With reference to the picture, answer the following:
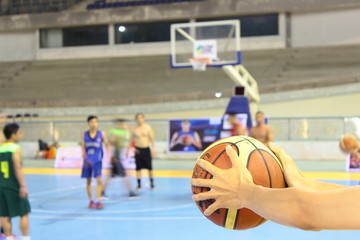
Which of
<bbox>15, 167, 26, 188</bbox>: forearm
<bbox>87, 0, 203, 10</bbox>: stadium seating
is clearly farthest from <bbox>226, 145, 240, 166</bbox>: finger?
<bbox>87, 0, 203, 10</bbox>: stadium seating

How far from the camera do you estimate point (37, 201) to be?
8.98m

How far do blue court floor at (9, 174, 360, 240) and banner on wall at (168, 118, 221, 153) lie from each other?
5.52 m

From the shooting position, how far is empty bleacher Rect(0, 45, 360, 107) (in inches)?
832

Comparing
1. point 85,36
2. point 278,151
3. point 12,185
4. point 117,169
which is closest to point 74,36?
point 85,36

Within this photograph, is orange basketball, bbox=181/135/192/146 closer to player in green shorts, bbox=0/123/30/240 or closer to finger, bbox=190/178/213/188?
player in green shorts, bbox=0/123/30/240

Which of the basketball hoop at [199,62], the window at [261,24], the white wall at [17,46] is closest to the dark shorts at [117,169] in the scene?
the basketball hoop at [199,62]

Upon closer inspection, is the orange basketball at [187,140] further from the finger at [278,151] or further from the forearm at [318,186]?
the forearm at [318,186]

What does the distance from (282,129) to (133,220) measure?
10.4 metres

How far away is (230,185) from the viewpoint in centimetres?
174

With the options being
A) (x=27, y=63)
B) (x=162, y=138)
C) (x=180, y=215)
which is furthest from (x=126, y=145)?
(x=27, y=63)

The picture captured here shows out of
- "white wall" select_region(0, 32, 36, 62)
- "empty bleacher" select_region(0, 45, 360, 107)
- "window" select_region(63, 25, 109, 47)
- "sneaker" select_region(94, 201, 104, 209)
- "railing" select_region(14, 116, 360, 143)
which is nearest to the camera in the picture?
"sneaker" select_region(94, 201, 104, 209)

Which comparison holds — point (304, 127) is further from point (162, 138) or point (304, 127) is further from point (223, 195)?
point (223, 195)

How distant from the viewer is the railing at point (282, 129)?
614 inches

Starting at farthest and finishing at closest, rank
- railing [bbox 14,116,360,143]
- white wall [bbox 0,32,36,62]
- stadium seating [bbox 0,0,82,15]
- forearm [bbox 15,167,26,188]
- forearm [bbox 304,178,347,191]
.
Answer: stadium seating [bbox 0,0,82,15]
white wall [bbox 0,32,36,62]
railing [bbox 14,116,360,143]
forearm [bbox 15,167,26,188]
forearm [bbox 304,178,347,191]
